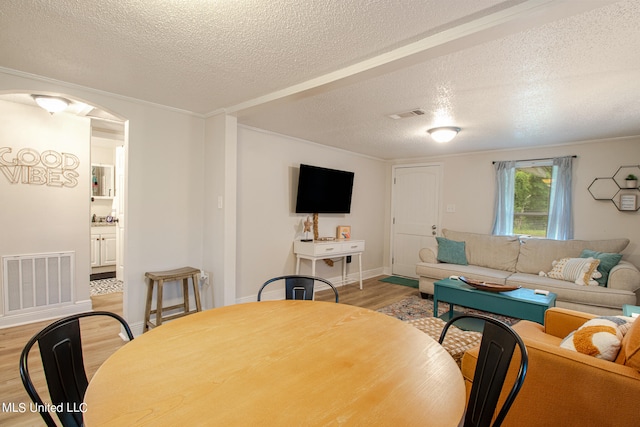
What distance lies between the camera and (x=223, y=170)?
3219mm

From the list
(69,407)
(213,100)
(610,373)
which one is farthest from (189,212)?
(610,373)

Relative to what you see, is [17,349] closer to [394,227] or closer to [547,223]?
[394,227]

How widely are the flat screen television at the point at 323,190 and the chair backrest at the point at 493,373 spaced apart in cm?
354

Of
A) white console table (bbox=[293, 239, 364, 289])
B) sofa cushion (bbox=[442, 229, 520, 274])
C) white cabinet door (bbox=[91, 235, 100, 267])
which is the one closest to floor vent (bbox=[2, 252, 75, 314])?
white cabinet door (bbox=[91, 235, 100, 267])

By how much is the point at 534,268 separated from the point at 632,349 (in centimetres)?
334

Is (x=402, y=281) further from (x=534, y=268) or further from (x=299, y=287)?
(x=299, y=287)

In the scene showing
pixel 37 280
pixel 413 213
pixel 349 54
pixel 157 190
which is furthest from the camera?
pixel 413 213

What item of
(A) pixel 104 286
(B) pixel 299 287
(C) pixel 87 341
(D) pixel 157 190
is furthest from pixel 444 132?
(A) pixel 104 286

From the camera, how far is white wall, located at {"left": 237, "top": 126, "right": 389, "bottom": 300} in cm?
403

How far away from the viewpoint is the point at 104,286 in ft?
16.2

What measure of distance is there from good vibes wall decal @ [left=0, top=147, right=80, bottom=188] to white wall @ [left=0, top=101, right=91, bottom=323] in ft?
0.05

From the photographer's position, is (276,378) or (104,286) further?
(104,286)

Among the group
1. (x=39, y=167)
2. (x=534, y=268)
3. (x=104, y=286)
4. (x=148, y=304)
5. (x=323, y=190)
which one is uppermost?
(x=39, y=167)

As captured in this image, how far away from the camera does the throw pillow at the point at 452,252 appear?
15.6ft
